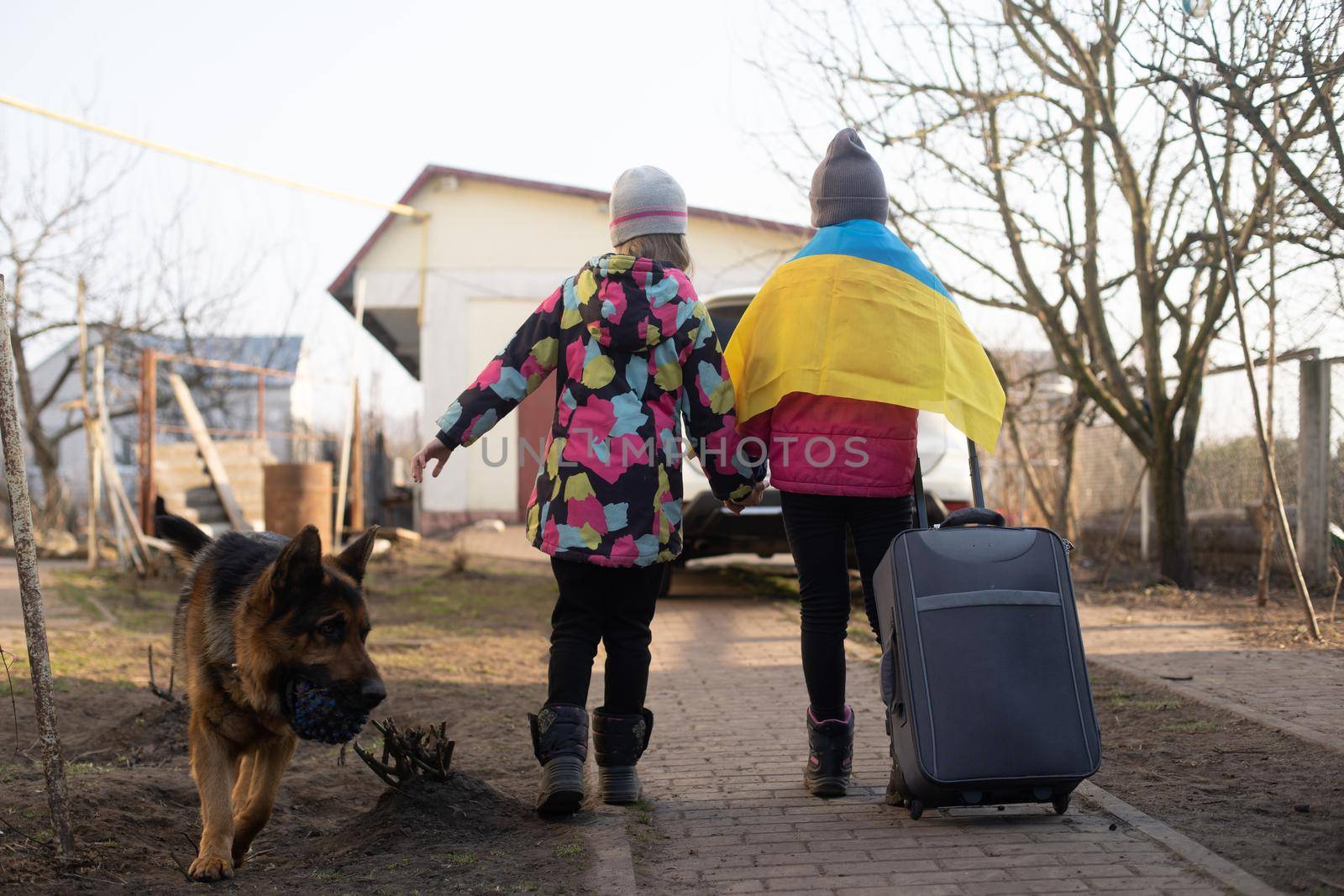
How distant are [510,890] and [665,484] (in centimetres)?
131

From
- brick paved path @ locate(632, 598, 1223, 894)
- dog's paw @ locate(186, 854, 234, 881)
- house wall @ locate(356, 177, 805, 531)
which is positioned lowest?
dog's paw @ locate(186, 854, 234, 881)

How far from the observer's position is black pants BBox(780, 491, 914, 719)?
360cm

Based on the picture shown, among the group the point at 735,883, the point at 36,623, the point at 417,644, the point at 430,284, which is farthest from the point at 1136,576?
the point at 430,284

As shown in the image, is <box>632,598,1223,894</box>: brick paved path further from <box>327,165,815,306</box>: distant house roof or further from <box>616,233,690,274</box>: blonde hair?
<box>327,165,815,306</box>: distant house roof

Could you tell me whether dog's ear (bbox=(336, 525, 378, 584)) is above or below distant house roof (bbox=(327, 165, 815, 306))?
below

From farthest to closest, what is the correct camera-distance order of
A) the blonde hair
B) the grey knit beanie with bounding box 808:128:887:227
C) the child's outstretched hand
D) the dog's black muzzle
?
the grey knit beanie with bounding box 808:128:887:227, the blonde hair, the child's outstretched hand, the dog's black muzzle

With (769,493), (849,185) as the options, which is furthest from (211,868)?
(769,493)

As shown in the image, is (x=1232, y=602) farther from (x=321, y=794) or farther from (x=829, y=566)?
(x=321, y=794)

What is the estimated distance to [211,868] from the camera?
2.98 metres

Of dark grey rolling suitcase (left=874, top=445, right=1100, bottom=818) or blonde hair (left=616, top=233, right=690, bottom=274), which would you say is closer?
dark grey rolling suitcase (left=874, top=445, right=1100, bottom=818)

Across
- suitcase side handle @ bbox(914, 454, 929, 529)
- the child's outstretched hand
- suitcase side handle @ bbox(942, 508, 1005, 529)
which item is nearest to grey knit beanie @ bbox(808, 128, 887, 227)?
suitcase side handle @ bbox(914, 454, 929, 529)

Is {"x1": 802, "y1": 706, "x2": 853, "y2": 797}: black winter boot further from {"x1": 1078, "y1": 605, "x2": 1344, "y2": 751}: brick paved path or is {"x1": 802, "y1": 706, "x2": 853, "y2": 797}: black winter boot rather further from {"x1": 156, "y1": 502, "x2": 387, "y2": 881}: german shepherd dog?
{"x1": 1078, "y1": 605, "x2": 1344, "y2": 751}: brick paved path

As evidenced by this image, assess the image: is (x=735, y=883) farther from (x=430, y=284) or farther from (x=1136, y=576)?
(x=430, y=284)

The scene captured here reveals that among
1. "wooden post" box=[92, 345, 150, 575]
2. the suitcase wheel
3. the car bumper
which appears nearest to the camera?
the suitcase wheel
